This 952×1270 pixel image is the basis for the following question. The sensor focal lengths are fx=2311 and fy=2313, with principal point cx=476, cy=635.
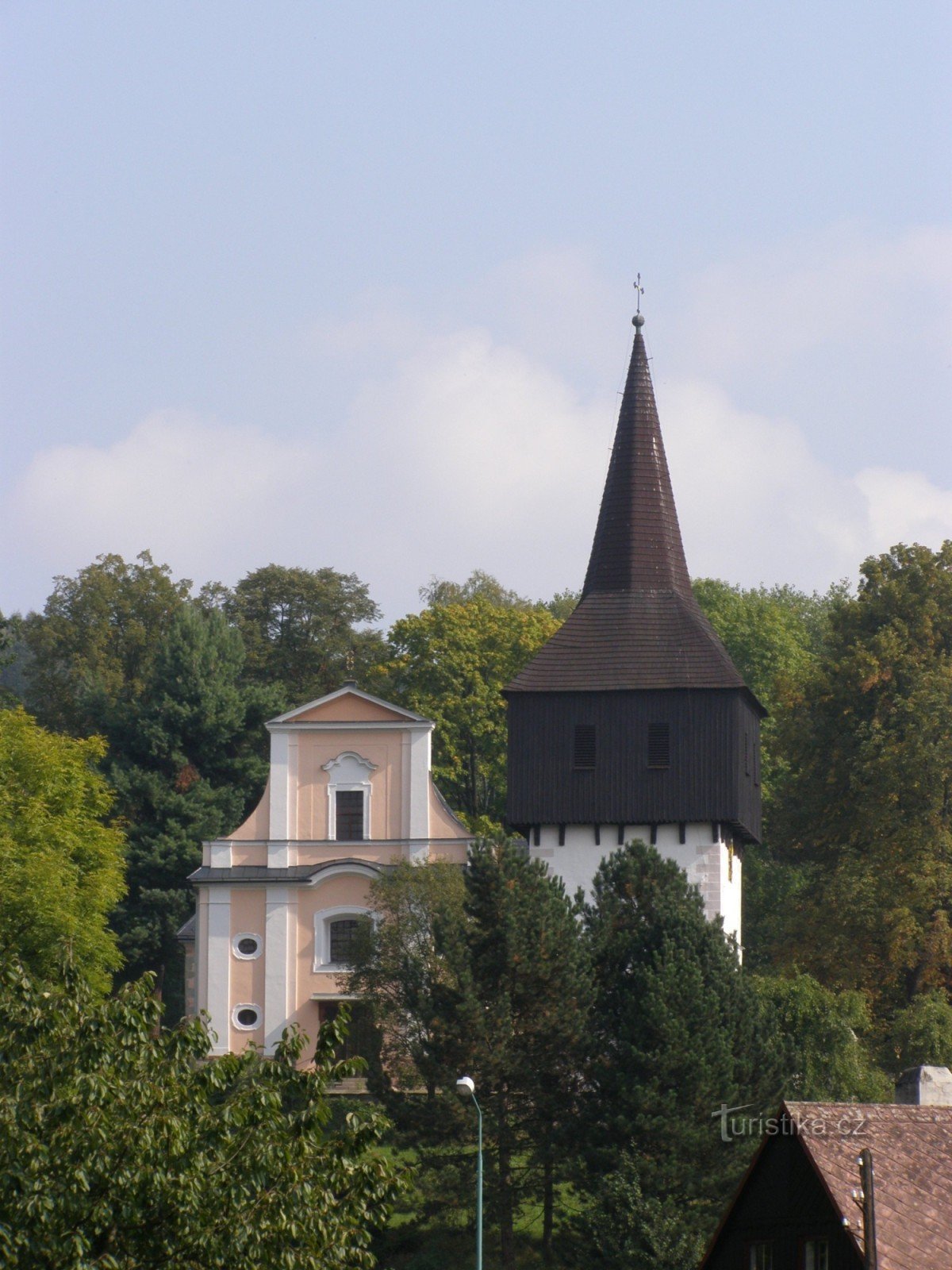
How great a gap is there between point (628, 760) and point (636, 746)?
0.33m

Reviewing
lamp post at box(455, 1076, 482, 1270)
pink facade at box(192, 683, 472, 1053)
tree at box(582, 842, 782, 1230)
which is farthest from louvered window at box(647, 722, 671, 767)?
lamp post at box(455, 1076, 482, 1270)

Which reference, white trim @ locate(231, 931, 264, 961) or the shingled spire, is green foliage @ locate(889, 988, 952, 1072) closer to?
the shingled spire

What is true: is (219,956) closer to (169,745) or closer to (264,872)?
(264,872)

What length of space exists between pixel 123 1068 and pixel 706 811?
2568 cm

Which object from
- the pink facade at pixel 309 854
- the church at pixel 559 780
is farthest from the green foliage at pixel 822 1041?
the pink facade at pixel 309 854

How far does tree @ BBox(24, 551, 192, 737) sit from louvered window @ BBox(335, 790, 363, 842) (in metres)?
15.8

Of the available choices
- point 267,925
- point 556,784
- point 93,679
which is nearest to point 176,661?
point 93,679

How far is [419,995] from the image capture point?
35.8 meters

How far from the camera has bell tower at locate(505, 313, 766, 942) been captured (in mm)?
44000

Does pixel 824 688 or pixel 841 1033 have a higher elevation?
pixel 824 688

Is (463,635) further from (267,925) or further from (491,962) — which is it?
(491,962)

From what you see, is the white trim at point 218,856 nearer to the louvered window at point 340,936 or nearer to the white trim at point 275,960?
the white trim at point 275,960

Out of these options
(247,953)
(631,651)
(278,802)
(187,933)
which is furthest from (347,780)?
(187,933)

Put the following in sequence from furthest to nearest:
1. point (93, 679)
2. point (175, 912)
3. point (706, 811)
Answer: point (93, 679) → point (175, 912) → point (706, 811)
